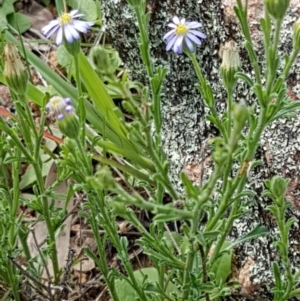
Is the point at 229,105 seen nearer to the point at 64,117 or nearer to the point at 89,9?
the point at 64,117

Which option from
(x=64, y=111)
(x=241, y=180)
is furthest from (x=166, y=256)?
(x=64, y=111)

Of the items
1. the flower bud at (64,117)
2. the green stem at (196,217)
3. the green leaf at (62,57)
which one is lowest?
the green stem at (196,217)

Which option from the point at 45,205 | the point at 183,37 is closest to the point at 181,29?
the point at 183,37

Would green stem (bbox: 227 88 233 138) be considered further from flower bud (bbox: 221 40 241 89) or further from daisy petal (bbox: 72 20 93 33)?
daisy petal (bbox: 72 20 93 33)

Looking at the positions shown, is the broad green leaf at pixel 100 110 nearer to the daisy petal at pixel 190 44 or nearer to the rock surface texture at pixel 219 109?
the rock surface texture at pixel 219 109

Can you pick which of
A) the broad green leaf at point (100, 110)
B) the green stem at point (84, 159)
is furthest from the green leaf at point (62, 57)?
the green stem at point (84, 159)
